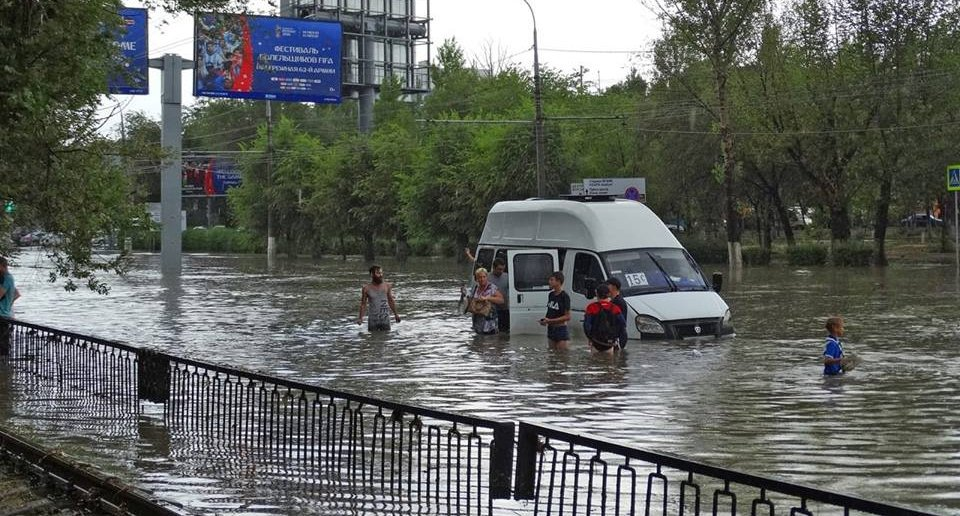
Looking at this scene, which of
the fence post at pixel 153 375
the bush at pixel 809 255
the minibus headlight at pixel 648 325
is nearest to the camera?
the fence post at pixel 153 375

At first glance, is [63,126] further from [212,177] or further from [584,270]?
Answer: [212,177]

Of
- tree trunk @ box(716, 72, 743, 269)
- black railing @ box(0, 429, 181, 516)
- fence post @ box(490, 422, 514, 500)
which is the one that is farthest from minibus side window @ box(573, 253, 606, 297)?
tree trunk @ box(716, 72, 743, 269)

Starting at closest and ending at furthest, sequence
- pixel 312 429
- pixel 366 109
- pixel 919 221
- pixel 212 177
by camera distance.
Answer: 1. pixel 312 429
2. pixel 366 109
3. pixel 919 221
4. pixel 212 177

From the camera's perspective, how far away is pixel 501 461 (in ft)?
23.8

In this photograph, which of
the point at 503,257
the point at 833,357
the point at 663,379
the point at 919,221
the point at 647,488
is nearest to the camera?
the point at 647,488

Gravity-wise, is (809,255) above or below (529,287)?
below

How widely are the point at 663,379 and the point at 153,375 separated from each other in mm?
6115

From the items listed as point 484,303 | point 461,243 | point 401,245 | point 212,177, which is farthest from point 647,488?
point 212,177

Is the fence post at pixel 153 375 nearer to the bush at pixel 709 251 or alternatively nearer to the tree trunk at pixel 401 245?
the bush at pixel 709 251

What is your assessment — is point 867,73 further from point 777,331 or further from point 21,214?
point 21,214

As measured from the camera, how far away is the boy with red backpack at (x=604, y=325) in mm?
17297

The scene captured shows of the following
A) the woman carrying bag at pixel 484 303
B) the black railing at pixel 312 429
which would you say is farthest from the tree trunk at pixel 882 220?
the black railing at pixel 312 429

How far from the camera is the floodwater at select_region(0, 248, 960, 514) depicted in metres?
10.1

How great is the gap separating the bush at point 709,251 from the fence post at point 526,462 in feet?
171
